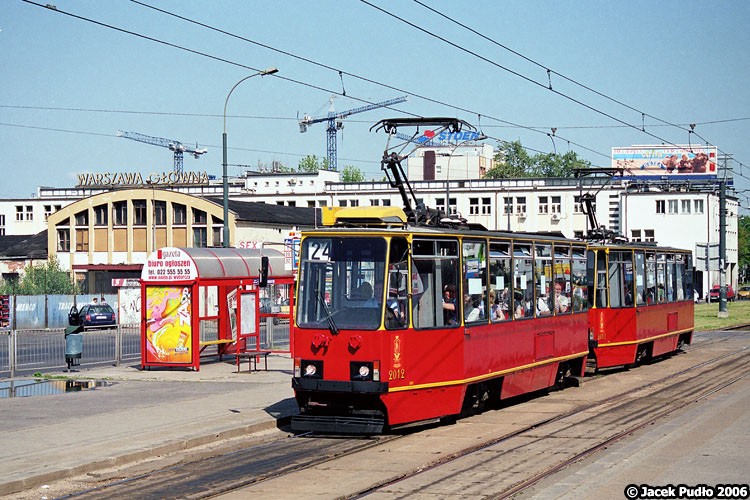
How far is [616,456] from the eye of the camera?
1148 cm

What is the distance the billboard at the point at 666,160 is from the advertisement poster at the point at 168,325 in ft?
266

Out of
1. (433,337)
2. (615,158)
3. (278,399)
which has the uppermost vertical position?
(615,158)

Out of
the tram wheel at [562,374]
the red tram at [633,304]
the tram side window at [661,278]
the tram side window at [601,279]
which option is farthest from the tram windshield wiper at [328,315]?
the tram side window at [661,278]

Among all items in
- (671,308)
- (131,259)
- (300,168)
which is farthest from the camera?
(300,168)

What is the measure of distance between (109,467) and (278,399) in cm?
598

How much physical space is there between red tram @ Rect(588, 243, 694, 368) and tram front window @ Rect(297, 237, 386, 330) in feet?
32.9

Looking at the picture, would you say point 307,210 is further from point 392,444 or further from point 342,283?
point 392,444

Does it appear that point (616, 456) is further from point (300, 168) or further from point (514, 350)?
point (300, 168)

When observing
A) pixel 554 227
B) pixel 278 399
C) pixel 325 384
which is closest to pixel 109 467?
pixel 325 384

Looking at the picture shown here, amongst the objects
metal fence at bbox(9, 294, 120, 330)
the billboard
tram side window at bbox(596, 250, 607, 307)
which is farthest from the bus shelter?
the billboard

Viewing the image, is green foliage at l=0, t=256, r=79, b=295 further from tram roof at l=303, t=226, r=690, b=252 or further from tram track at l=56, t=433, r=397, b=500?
tram track at l=56, t=433, r=397, b=500

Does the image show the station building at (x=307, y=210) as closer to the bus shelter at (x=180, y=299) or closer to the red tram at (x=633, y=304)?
the red tram at (x=633, y=304)

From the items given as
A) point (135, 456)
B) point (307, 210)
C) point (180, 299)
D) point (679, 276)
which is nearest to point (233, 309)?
point (180, 299)

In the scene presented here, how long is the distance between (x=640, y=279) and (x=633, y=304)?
1.02 meters
